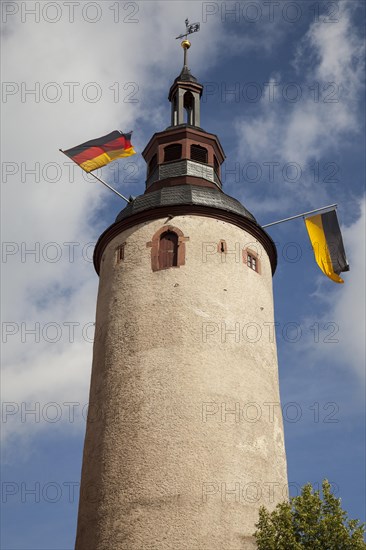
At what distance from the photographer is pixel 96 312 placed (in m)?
23.4

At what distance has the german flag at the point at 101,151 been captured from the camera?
2459 centimetres

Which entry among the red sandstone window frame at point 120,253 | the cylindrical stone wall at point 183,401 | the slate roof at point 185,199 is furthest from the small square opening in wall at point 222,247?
the red sandstone window frame at point 120,253

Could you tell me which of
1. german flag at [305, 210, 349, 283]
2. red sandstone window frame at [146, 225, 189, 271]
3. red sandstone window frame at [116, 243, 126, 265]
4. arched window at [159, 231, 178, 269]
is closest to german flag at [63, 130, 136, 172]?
red sandstone window frame at [116, 243, 126, 265]

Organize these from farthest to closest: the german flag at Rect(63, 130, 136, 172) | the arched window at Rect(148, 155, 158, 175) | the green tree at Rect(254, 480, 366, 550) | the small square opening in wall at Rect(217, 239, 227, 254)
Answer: the arched window at Rect(148, 155, 158, 175) < the german flag at Rect(63, 130, 136, 172) < the small square opening in wall at Rect(217, 239, 227, 254) < the green tree at Rect(254, 480, 366, 550)

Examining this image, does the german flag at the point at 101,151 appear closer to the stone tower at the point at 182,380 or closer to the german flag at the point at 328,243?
the stone tower at the point at 182,380

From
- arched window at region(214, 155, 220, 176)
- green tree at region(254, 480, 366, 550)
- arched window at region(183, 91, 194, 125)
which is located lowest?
green tree at region(254, 480, 366, 550)

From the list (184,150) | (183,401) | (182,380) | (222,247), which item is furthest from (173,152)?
(183,401)

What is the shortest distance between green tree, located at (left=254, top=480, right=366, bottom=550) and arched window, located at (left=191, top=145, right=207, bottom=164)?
12700 millimetres

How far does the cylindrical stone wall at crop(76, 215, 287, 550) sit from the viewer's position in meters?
18.4

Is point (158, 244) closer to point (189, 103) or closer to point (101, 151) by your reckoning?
point (101, 151)

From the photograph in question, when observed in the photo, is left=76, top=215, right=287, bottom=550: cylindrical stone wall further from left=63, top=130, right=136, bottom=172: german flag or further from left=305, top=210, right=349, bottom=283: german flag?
left=63, top=130, right=136, bottom=172: german flag

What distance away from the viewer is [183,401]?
64.7 ft

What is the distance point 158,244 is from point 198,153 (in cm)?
523

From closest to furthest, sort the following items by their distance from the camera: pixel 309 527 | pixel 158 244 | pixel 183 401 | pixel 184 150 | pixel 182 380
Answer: pixel 309 527, pixel 183 401, pixel 182 380, pixel 158 244, pixel 184 150
